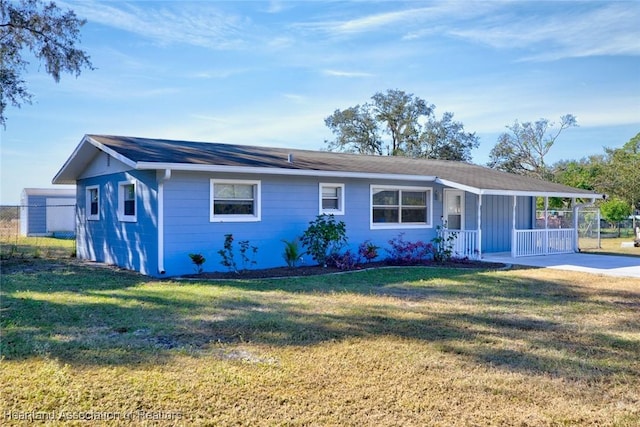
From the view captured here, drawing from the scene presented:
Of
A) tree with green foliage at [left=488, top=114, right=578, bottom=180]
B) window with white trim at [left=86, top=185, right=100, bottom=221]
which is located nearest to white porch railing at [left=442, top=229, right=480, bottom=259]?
window with white trim at [left=86, top=185, right=100, bottom=221]

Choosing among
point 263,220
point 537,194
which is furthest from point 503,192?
point 263,220

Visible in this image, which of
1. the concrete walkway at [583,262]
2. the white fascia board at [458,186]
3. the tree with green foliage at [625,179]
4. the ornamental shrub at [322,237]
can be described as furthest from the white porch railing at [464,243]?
the tree with green foliage at [625,179]

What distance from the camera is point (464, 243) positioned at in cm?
1452

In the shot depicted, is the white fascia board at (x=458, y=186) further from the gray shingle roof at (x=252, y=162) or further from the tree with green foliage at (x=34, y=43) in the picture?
the tree with green foliage at (x=34, y=43)

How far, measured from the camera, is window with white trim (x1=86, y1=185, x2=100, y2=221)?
14141 millimetres

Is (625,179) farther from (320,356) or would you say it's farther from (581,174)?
(320,356)

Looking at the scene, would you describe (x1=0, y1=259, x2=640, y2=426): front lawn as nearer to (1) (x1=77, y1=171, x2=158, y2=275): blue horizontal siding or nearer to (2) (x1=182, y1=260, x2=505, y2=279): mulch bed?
(2) (x1=182, y1=260, x2=505, y2=279): mulch bed

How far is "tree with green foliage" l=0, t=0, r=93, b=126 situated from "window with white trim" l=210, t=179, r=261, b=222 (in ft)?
24.5

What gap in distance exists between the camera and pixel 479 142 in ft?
123

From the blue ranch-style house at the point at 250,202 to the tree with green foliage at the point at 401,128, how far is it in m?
19.2

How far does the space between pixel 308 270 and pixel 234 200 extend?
234 centimetres

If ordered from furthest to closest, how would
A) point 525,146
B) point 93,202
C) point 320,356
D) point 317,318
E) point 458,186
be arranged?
point 525,146 → point 93,202 → point 458,186 → point 317,318 → point 320,356

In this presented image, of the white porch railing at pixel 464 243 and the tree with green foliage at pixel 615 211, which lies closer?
the white porch railing at pixel 464 243

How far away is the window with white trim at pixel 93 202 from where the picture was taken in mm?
14141
